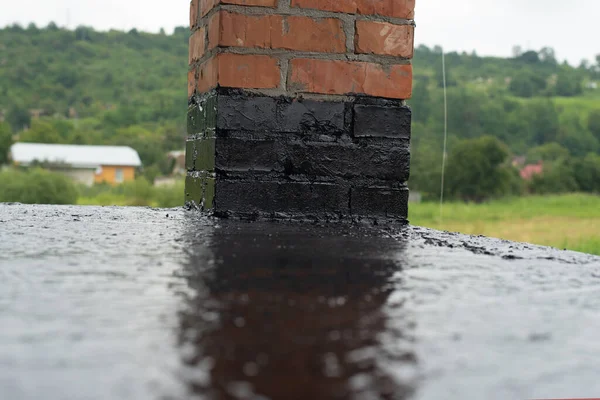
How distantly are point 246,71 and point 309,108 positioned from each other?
177 millimetres

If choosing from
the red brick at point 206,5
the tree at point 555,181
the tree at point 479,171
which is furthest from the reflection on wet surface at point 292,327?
the tree at point 555,181

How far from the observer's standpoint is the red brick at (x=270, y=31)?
1.49 meters

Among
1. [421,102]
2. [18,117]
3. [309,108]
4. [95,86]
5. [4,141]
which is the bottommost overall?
[309,108]

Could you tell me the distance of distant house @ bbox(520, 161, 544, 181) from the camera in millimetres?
33312

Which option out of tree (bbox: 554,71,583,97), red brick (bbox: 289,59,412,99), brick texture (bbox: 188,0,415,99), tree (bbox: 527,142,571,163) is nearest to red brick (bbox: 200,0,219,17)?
brick texture (bbox: 188,0,415,99)

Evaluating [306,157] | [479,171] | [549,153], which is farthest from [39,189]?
[306,157]

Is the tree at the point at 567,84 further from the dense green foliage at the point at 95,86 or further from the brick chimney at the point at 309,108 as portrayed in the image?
the brick chimney at the point at 309,108

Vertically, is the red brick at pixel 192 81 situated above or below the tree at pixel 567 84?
below

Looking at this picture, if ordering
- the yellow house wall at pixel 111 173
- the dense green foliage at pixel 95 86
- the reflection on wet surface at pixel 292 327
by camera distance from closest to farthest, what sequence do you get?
1. the reflection on wet surface at pixel 292 327
2. the dense green foliage at pixel 95 86
3. the yellow house wall at pixel 111 173

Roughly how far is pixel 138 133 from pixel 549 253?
3678cm

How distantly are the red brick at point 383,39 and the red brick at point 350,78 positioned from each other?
1.5 inches

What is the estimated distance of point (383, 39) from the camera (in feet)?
5.11

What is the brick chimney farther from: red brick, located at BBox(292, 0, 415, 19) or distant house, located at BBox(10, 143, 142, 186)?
distant house, located at BBox(10, 143, 142, 186)

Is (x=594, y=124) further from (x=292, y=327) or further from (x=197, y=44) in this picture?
(x=292, y=327)
